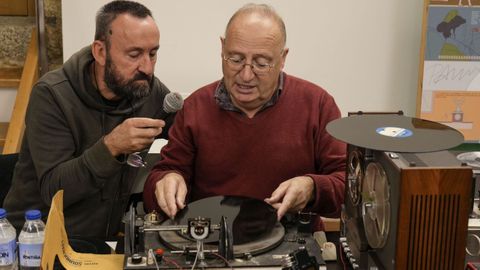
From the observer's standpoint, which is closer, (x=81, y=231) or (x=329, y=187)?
(x=329, y=187)

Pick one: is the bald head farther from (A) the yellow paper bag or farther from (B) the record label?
(A) the yellow paper bag

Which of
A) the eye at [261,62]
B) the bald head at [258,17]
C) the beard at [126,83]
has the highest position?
the bald head at [258,17]

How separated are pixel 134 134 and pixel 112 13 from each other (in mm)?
513

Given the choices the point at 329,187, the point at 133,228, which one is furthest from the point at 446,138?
the point at 133,228

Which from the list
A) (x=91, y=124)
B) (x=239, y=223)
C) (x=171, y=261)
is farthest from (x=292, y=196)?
(x=91, y=124)

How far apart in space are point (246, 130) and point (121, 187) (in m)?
0.53

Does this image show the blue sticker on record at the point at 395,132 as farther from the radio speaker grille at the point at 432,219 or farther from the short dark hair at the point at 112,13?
the short dark hair at the point at 112,13

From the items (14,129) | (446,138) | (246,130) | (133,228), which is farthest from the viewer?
(14,129)

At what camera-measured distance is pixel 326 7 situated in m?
3.22

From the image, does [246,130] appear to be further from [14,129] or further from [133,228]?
[14,129]

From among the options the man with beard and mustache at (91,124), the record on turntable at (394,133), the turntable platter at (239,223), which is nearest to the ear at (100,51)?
the man with beard and mustache at (91,124)

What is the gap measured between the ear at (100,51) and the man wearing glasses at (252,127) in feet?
1.10

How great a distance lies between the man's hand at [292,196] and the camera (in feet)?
5.12

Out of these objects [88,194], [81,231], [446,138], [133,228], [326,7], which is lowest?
[81,231]
